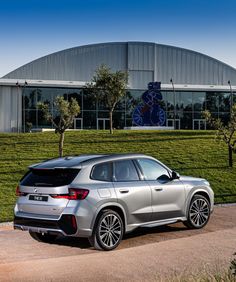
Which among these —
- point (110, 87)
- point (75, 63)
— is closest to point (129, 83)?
point (75, 63)

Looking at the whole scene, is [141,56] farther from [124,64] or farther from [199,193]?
[199,193]

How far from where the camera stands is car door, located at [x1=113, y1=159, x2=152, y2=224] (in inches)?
365

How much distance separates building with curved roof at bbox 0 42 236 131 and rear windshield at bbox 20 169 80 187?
4690 centimetres

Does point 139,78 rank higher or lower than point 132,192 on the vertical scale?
higher

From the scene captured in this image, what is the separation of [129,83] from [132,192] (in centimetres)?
5059

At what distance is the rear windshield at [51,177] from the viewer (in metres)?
8.77

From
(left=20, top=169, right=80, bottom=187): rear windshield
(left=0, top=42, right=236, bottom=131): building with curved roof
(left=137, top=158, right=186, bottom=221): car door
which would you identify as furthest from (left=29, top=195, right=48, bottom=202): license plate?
(left=0, top=42, right=236, bottom=131): building with curved roof

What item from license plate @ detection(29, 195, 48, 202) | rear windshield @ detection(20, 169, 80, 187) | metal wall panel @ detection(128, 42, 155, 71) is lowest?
license plate @ detection(29, 195, 48, 202)

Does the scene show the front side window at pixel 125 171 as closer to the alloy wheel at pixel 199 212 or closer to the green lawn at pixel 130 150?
the alloy wheel at pixel 199 212

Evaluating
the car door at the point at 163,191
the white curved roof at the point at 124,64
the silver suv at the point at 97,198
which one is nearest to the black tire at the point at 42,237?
the silver suv at the point at 97,198

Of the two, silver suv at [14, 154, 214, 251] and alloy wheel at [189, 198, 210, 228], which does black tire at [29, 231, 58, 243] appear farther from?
alloy wheel at [189, 198, 210, 228]

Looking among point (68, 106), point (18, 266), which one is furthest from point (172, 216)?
point (68, 106)

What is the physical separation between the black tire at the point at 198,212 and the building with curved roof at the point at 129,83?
151ft

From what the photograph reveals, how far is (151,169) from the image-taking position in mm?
10180
